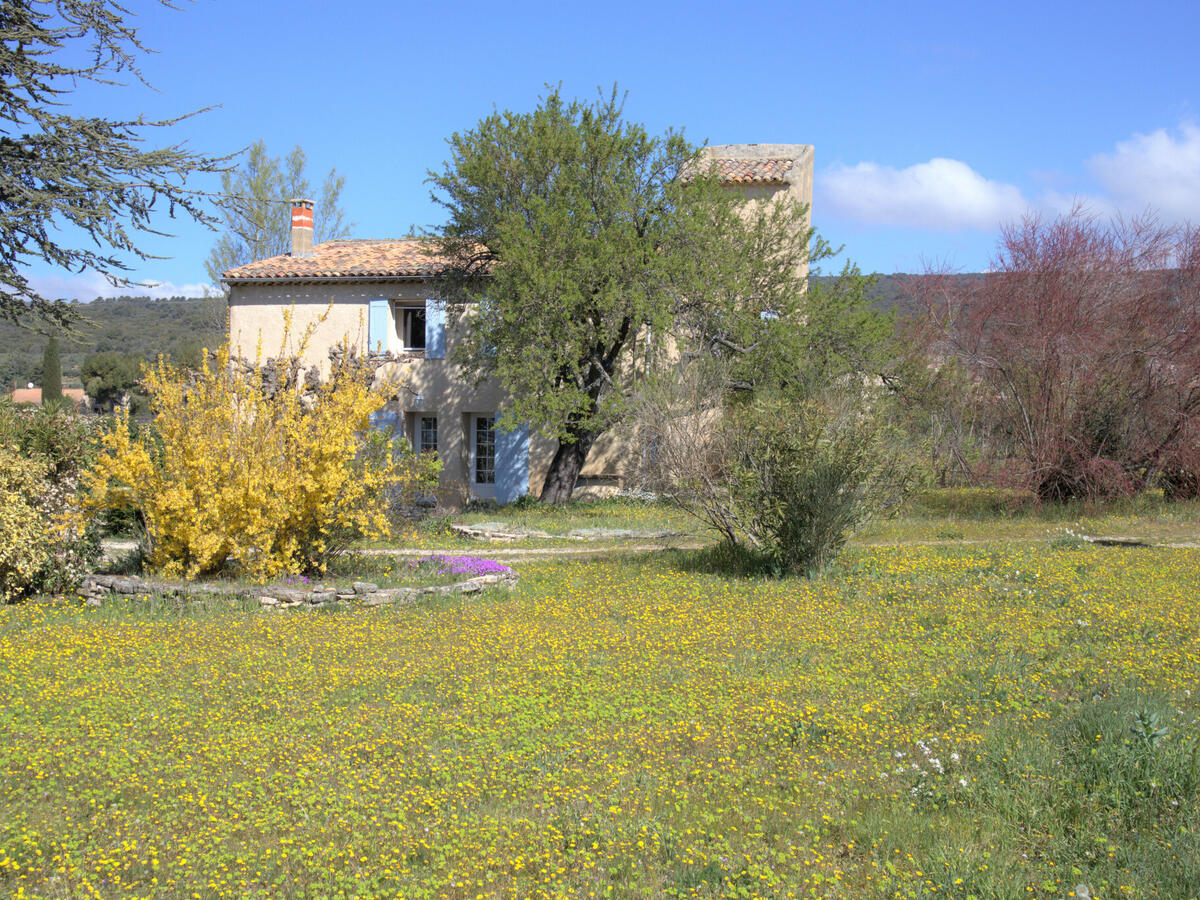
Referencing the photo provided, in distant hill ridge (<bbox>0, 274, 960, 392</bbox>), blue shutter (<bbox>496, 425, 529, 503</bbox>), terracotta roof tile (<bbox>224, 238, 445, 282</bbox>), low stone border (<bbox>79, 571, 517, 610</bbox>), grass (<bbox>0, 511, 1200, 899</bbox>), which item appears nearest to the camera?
grass (<bbox>0, 511, 1200, 899</bbox>)

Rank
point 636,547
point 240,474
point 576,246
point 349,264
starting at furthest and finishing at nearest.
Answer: point 349,264 → point 576,246 → point 636,547 → point 240,474

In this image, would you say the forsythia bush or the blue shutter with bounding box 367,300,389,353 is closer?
the forsythia bush

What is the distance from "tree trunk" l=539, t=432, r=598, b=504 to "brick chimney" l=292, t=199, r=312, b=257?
9830mm

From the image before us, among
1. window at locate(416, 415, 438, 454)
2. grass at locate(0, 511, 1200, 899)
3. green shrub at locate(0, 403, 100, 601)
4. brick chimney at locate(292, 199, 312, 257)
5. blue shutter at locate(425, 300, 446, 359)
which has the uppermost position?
brick chimney at locate(292, 199, 312, 257)

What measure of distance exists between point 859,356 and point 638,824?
16391 mm

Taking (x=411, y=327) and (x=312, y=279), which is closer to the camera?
(x=312, y=279)

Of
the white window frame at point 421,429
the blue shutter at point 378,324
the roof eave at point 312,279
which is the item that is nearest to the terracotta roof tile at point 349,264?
the roof eave at point 312,279

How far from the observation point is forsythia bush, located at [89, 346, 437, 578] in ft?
33.2

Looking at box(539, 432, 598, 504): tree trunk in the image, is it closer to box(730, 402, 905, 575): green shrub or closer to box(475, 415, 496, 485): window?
box(475, 415, 496, 485): window

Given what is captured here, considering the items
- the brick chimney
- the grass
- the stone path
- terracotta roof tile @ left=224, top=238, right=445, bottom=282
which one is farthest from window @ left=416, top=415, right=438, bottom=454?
the grass

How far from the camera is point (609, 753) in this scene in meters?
5.55

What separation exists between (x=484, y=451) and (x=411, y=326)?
12.8 ft

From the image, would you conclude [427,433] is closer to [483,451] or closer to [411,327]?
[483,451]

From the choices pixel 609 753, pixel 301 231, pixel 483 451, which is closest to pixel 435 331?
pixel 483 451
